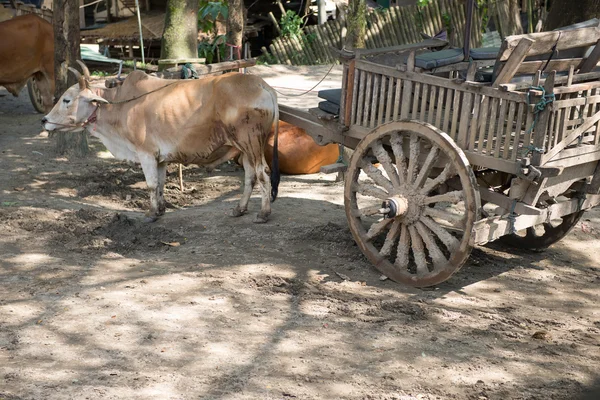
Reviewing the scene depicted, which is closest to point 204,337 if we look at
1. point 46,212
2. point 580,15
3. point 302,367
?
point 302,367

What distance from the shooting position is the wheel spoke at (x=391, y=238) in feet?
19.5

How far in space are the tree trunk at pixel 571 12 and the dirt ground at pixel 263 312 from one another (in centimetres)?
242

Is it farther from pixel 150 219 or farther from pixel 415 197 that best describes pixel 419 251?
pixel 150 219

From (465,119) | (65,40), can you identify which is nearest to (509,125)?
(465,119)

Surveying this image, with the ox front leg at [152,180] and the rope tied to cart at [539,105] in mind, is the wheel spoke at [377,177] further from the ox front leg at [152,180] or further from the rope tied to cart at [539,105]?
the ox front leg at [152,180]

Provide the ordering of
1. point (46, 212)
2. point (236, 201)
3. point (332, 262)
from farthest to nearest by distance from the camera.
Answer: point (236, 201)
point (46, 212)
point (332, 262)

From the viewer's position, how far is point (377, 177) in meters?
6.04

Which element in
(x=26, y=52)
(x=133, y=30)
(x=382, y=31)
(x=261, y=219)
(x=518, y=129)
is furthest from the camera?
(x=382, y=31)

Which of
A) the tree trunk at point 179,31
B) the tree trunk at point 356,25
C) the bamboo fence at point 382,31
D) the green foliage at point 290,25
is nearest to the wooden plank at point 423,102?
the tree trunk at point 356,25

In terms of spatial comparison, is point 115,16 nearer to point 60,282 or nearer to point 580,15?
point 580,15

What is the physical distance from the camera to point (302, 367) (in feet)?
15.2

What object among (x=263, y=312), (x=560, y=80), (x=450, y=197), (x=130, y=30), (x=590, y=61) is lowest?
(x=263, y=312)

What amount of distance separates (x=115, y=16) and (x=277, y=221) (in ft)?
42.2

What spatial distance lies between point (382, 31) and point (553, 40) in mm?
12155
